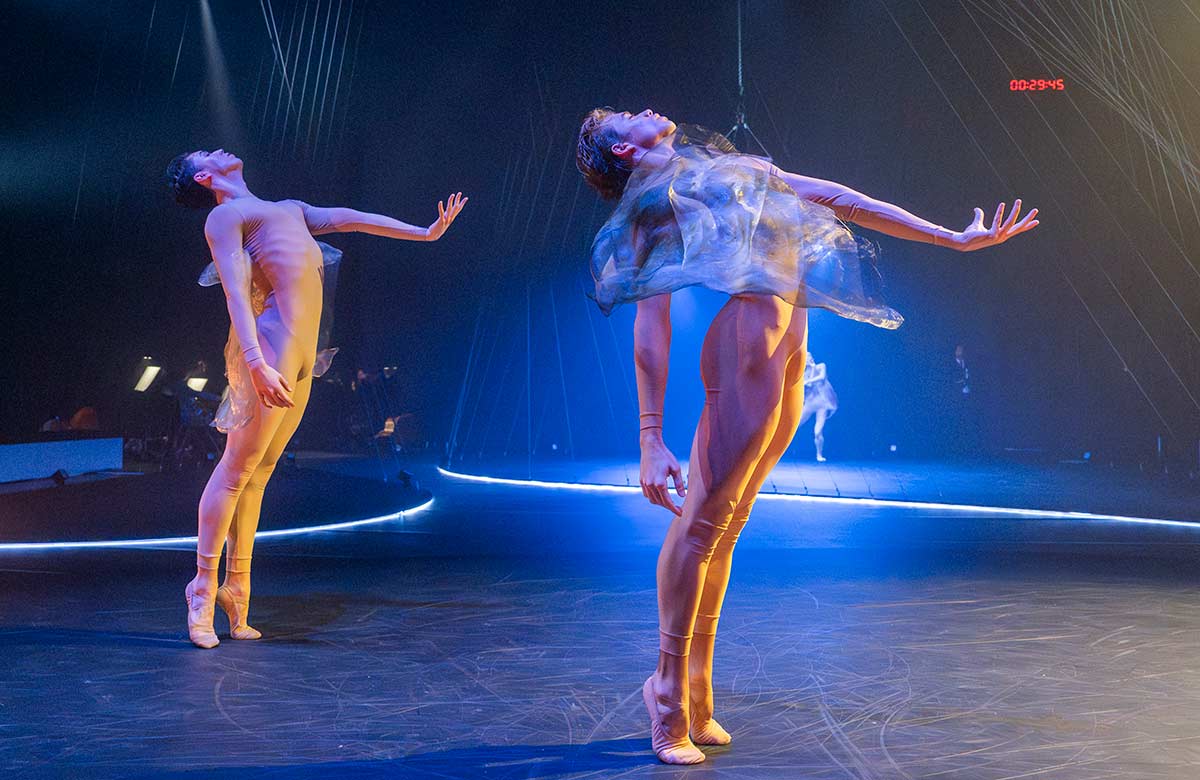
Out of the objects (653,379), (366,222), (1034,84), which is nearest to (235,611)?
(366,222)

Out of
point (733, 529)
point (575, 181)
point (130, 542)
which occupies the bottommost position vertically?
point (130, 542)

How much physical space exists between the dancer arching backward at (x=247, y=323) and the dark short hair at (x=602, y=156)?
0.87m

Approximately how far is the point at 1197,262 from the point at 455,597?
8208 millimetres

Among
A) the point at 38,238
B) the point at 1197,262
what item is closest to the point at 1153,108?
the point at 1197,262

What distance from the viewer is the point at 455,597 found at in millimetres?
3475

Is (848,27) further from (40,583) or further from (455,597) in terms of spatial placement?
(40,583)

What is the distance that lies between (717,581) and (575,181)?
8638 millimetres

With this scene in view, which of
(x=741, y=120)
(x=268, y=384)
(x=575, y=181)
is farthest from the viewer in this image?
(x=575, y=181)

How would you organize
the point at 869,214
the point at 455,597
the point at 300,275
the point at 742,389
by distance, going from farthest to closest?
the point at 455,597
the point at 300,275
the point at 869,214
the point at 742,389

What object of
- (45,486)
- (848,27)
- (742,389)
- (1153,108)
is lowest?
(45,486)

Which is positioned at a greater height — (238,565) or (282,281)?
(282,281)

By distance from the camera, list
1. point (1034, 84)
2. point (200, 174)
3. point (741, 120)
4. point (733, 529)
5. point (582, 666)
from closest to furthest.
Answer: point (733, 529) < point (582, 666) < point (200, 174) < point (1034, 84) < point (741, 120)

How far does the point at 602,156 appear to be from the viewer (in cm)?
207
